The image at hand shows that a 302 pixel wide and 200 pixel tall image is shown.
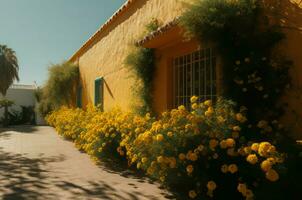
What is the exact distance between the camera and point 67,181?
5.48 meters

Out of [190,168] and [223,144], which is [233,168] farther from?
[190,168]

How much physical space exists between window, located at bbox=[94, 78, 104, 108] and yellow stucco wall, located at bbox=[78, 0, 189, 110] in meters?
0.27

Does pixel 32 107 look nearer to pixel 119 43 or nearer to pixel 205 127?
pixel 119 43

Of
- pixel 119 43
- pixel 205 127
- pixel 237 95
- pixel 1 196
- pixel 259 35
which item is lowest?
pixel 1 196

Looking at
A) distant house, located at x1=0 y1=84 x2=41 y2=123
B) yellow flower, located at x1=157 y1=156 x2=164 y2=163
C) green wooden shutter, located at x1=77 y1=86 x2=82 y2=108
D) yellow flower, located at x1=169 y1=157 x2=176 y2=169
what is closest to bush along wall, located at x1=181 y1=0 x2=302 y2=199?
yellow flower, located at x1=169 y1=157 x2=176 y2=169

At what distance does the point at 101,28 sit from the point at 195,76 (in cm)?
666

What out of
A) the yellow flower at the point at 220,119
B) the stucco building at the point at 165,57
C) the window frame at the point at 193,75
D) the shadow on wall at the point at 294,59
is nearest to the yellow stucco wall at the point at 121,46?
the stucco building at the point at 165,57

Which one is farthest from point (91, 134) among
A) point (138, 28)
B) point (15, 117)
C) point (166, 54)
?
point (15, 117)

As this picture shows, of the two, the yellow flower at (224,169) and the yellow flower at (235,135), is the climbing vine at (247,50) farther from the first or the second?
the yellow flower at (224,169)

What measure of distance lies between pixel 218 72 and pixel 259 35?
1006 millimetres

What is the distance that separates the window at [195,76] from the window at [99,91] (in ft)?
16.6

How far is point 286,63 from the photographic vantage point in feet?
13.7

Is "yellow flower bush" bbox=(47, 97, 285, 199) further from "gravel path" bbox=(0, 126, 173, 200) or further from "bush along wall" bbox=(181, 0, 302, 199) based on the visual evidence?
"gravel path" bbox=(0, 126, 173, 200)

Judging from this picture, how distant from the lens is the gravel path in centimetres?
465
